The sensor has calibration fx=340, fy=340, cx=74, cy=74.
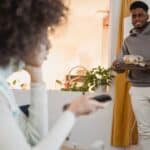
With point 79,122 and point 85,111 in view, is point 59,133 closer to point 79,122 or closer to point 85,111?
point 85,111

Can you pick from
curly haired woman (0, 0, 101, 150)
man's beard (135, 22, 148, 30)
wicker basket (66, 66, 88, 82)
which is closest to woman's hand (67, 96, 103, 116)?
curly haired woman (0, 0, 101, 150)

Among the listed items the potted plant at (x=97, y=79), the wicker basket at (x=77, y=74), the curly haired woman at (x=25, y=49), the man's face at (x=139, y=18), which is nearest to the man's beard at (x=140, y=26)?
the man's face at (x=139, y=18)

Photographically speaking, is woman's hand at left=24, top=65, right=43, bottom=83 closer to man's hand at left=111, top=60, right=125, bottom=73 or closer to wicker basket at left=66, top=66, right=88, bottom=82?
man's hand at left=111, top=60, right=125, bottom=73

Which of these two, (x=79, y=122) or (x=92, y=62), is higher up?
(x=92, y=62)

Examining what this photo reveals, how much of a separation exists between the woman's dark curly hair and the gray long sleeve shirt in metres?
2.17

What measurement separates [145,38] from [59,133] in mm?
2261

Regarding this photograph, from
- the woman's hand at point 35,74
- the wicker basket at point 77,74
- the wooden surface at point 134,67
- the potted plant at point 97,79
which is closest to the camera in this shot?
the woman's hand at point 35,74

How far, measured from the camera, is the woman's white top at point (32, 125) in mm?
619

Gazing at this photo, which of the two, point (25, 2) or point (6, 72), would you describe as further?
point (6, 72)

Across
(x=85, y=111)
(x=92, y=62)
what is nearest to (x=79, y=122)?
(x=92, y=62)

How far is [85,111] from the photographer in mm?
740

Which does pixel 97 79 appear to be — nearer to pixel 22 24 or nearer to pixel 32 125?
pixel 32 125

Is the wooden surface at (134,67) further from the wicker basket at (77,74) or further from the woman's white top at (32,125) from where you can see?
the woman's white top at (32,125)

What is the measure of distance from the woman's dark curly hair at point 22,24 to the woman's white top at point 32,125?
76 millimetres
